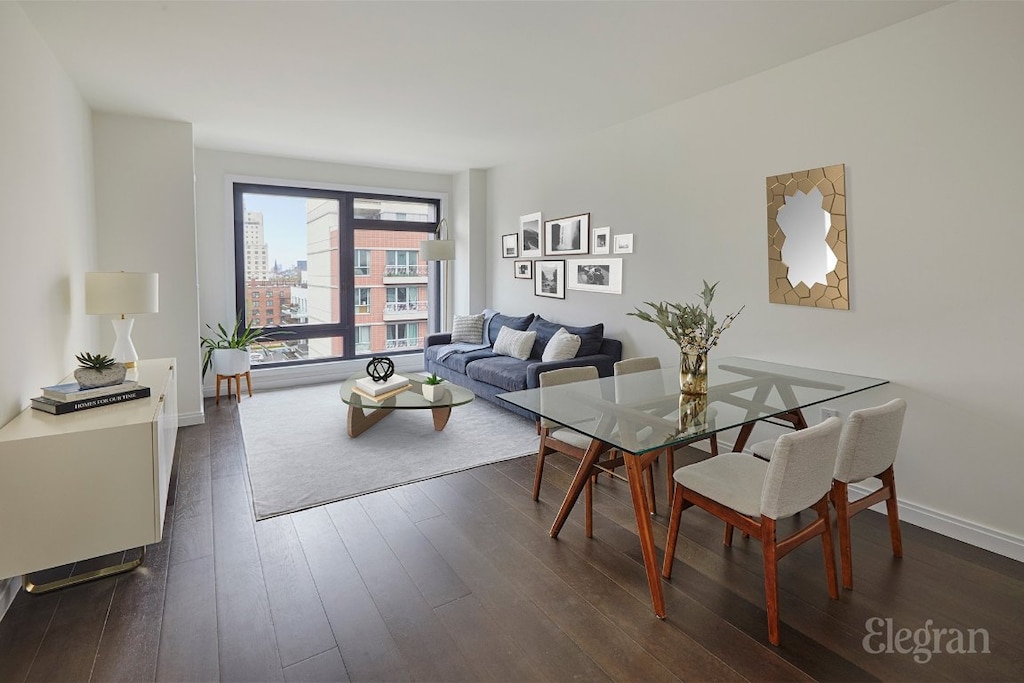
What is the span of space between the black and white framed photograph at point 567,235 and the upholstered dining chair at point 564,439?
224cm

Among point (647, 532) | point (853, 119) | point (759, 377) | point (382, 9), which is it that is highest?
point (382, 9)

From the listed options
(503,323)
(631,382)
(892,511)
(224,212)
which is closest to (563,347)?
(503,323)

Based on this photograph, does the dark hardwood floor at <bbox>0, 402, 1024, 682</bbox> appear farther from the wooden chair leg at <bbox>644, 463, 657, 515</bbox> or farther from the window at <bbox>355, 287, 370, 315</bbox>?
the window at <bbox>355, 287, 370, 315</bbox>

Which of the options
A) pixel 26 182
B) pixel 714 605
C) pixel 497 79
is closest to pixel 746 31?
pixel 497 79

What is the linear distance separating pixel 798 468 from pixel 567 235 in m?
3.84

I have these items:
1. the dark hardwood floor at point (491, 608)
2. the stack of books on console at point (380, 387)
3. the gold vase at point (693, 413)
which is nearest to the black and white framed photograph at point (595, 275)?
the stack of books on console at point (380, 387)

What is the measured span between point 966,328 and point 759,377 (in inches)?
38.9

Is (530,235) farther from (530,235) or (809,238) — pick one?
(809,238)

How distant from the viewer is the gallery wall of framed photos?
4.91m

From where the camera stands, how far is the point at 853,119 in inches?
121

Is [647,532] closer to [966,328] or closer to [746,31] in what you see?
[966,328]

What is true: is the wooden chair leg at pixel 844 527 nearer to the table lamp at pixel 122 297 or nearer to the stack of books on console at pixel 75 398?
the stack of books on console at pixel 75 398

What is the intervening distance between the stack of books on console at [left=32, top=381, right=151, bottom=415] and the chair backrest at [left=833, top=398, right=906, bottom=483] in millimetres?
3412

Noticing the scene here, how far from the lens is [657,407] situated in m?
2.60
